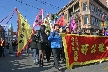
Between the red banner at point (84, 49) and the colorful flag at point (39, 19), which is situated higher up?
the colorful flag at point (39, 19)

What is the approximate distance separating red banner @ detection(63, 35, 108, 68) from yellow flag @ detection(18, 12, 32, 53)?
15.9 feet

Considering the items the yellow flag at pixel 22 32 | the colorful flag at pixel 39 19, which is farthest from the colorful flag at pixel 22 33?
the colorful flag at pixel 39 19

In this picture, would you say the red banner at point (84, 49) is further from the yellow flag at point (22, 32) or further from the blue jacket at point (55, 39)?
the yellow flag at point (22, 32)

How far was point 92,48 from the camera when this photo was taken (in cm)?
1052

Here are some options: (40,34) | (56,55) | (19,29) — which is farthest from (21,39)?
(56,55)

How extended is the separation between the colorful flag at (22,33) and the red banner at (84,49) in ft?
15.9

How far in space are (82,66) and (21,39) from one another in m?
5.22

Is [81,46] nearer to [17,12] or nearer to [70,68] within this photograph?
[70,68]

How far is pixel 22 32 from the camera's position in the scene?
14.1 meters

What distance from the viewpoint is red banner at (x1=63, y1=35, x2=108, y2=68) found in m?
9.25

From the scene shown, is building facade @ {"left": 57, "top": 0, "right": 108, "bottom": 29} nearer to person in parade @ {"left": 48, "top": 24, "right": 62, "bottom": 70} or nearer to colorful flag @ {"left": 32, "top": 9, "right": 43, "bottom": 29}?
colorful flag @ {"left": 32, "top": 9, "right": 43, "bottom": 29}

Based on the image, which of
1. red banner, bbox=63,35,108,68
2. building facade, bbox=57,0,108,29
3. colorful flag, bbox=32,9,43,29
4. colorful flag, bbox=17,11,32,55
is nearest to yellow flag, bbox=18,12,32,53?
colorful flag, bbox=17,11,32,55

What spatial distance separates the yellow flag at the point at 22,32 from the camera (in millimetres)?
13848

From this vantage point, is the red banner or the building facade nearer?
the red banner
